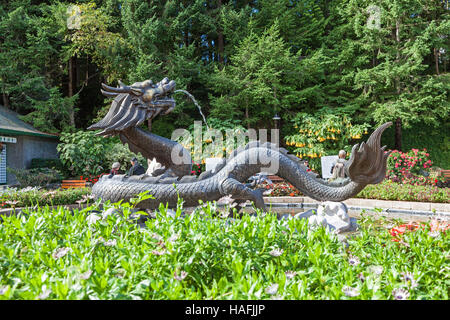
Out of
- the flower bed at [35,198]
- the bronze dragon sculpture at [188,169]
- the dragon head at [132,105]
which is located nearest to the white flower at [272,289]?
the bronze dragon sculpture at [188,169]

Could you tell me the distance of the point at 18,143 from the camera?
→ 14.2 m

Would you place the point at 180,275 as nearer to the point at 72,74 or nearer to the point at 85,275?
the point at 85,275

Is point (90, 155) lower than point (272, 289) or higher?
higher

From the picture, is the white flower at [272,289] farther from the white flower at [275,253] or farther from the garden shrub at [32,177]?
the garden shrub at [32,177]

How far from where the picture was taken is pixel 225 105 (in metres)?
15.3

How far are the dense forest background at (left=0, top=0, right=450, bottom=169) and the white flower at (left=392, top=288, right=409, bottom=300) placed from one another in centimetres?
1410

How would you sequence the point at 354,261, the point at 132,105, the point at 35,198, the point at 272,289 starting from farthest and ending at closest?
the point at 35,198 < the point at 132,105 < the point at 354,261 < the point at 272,289

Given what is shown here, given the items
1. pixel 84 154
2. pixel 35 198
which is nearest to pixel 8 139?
pixel 84 154

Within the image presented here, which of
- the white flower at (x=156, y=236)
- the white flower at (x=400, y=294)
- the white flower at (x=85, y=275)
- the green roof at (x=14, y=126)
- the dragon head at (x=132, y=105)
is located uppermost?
the green roof at (x=14, y=126)

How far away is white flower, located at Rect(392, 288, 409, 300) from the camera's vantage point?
1432 millimetres

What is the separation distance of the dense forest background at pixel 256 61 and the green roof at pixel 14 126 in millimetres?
488

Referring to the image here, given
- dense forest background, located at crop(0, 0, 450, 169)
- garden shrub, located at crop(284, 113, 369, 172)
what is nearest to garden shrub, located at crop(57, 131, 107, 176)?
dense forest background, located at crop(0, 0, 450, 169)

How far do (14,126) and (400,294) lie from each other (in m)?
16.8

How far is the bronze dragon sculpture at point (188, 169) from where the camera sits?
4.44 m
